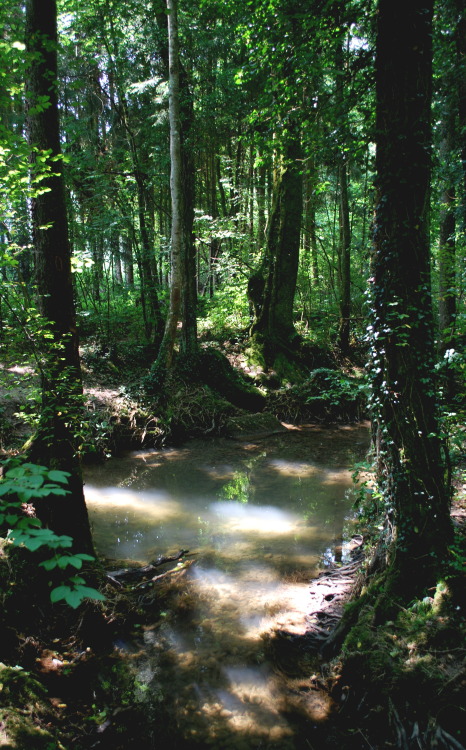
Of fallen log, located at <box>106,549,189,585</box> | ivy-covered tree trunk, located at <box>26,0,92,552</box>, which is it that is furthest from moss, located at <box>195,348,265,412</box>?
ivy-covered tree trunk, located at <box>26,0,92,552</box>

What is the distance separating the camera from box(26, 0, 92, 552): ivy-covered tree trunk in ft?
12.7

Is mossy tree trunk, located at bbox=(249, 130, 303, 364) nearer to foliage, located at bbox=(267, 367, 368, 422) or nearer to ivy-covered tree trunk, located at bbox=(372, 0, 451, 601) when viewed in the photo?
foliage, located at bbox=(267, 367, 368, 422)

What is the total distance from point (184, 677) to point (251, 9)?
22.5 feet

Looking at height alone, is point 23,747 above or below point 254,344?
below

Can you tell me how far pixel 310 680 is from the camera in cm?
346

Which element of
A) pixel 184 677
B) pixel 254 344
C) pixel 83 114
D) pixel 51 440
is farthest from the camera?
pixel 83 114

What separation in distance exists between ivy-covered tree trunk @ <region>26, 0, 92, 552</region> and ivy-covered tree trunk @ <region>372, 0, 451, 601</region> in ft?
9.20

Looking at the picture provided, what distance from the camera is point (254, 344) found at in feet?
44.1

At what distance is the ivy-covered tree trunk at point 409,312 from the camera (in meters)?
3.37

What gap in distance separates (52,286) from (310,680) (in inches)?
160

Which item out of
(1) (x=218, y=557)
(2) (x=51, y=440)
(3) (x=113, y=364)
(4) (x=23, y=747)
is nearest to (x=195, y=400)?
(3) (x=113, y=364)

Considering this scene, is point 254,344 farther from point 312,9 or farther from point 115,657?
point 115,657

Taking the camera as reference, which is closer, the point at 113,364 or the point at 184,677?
the point at 184,677

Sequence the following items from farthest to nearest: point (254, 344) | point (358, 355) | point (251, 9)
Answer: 1. point (358, 355)
2. point (254, 344)
3. point (251, 9)
